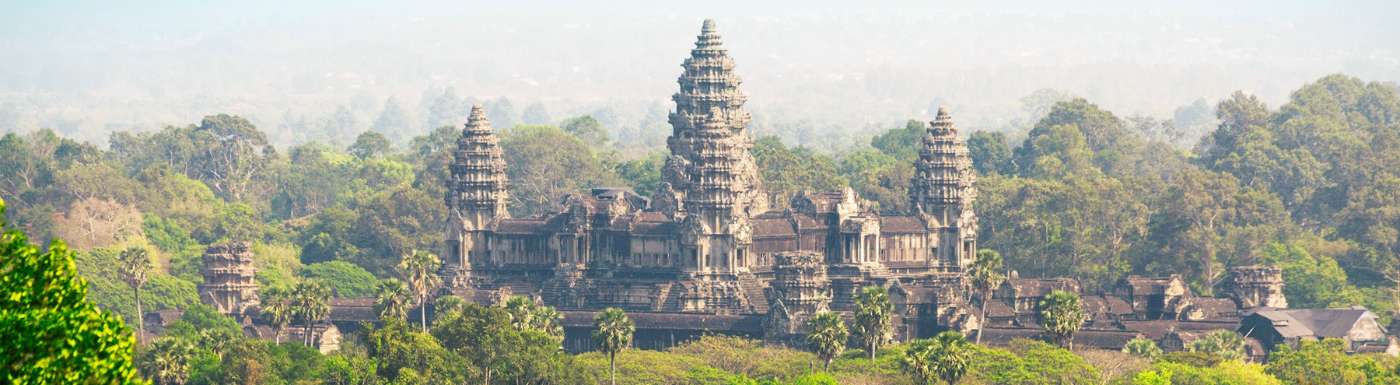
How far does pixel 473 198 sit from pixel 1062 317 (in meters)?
37.5

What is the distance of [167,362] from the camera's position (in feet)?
353

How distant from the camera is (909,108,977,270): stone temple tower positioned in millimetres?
142375

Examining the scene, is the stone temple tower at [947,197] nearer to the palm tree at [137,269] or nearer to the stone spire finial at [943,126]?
the stone spire finial at [943,126]

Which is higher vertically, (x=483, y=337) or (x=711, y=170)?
(x=711, y=170)

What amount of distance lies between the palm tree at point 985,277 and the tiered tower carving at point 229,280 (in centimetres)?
3708

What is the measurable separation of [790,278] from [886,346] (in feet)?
22.3

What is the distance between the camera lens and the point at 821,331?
115500mm

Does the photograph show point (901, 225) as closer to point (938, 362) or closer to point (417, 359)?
point (938, 362)

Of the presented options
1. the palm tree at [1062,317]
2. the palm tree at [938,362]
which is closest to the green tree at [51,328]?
the palm tree at [938,362]

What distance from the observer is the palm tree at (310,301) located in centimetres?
12688

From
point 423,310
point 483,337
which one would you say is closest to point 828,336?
point 483,337

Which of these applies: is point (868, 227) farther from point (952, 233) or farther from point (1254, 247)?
point (1254, 247)

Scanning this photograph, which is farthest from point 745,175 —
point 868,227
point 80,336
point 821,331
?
point 80,336

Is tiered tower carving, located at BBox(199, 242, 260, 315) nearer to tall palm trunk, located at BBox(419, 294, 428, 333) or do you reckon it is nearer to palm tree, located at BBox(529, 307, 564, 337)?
tall palm trunk, located at BBox(419, 294, 428, 333)
